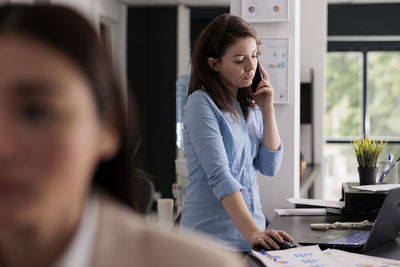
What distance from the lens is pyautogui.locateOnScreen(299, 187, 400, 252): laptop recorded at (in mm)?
1810

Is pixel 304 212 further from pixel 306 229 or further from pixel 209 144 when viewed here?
pixel 209 144

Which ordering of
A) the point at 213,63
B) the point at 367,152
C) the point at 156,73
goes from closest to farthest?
1. the point at 213,63
2. the point at 367,152
3. the point at 156,73

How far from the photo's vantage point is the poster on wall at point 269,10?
2.90m

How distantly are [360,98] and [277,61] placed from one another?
5.45 meters

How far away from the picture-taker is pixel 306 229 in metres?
2.13

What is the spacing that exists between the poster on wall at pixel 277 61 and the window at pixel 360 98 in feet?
17.2

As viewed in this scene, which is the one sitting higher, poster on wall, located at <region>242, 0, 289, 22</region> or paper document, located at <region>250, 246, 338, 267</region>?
poster on wall, located at <region>242, 0, 289, 22</region>

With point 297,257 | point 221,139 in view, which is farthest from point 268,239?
point 221,139

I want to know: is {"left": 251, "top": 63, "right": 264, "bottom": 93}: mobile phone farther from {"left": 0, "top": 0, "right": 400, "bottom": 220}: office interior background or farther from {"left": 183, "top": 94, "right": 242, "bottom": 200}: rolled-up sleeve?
{"left": 0, "top": 0, "right": 400, "bottom": 220}: office interior background

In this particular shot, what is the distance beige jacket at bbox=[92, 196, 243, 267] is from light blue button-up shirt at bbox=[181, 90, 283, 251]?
122cm

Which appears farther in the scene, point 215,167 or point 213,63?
point 213,63

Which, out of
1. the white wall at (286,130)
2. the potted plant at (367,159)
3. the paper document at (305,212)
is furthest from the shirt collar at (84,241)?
the white wall at (286,130)

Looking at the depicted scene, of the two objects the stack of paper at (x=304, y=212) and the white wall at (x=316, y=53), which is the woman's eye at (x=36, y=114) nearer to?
the stack of paper at (x=304, y=212)

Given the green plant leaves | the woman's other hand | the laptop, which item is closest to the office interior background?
the green plant leaves
